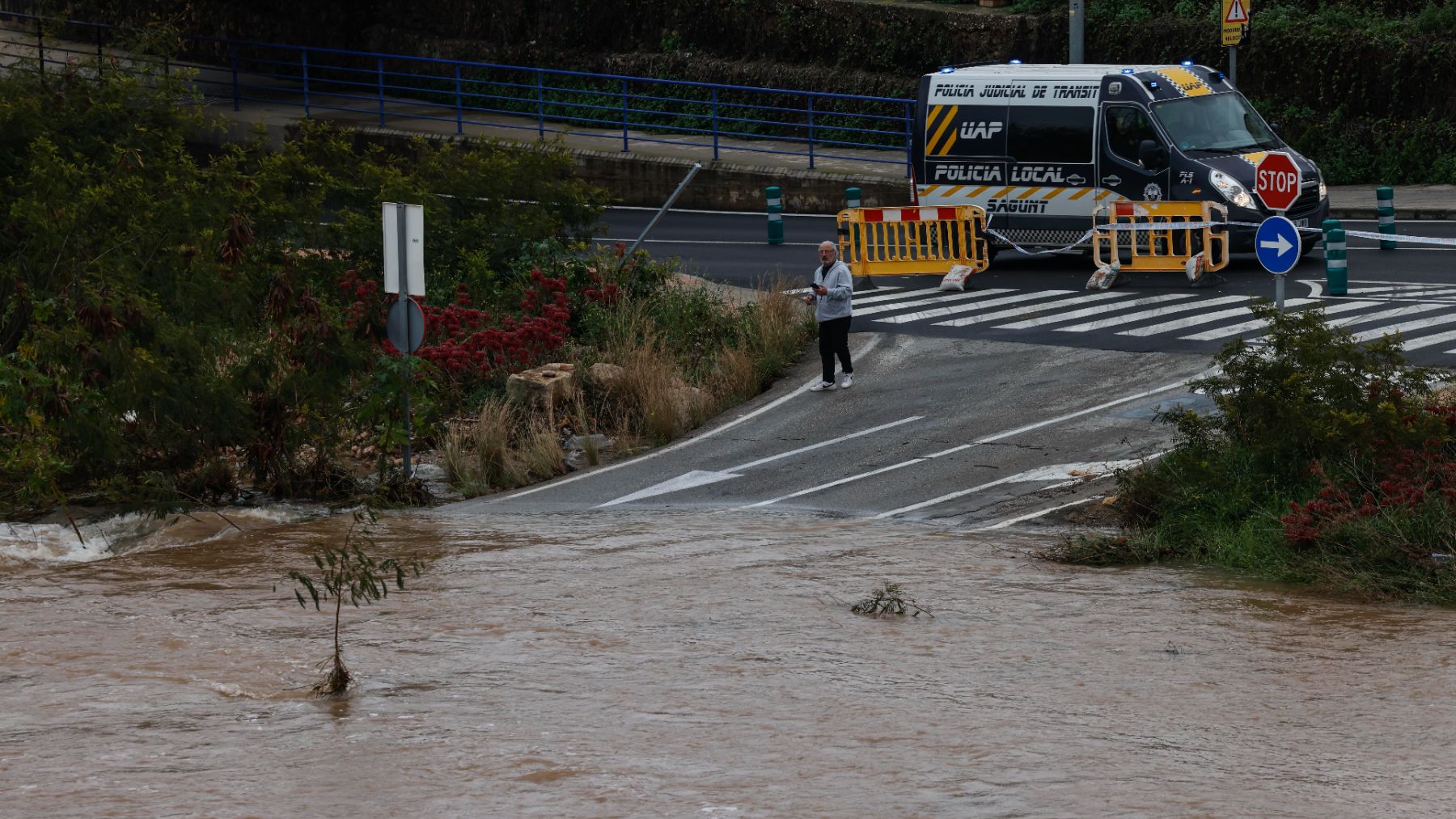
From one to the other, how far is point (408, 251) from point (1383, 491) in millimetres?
8534

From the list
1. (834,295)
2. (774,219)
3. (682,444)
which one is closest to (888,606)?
(682,444)

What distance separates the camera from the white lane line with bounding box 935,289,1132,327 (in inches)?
851

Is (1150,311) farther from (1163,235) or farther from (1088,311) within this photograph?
(1163,235)

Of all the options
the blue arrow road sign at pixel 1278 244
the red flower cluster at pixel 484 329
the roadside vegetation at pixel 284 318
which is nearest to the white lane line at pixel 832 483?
the roadside vegetation at pixel 284 318

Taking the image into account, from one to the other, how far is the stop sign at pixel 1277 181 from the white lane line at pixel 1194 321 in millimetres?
1413

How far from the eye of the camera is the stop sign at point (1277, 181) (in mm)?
19375

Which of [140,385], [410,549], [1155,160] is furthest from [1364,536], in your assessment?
[1155,160]

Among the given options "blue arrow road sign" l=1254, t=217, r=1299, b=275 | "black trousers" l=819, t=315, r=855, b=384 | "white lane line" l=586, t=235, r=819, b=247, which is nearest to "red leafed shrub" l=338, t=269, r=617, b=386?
"black trousers" l=819, t=315, r=855, b=384

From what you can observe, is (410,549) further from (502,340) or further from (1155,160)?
(1155,160)

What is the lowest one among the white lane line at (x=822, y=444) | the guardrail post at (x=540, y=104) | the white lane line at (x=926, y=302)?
the white lane line at (x=822, y=444)

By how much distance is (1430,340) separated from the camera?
18297 mm

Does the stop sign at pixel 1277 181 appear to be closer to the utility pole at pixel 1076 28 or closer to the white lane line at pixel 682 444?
the white lane line at pixel 682 444

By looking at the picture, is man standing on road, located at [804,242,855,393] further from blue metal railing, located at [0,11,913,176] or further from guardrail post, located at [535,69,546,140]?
guardrail post, located at [535,69,546,140]

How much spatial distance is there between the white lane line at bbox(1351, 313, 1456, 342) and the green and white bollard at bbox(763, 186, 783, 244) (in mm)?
10928
